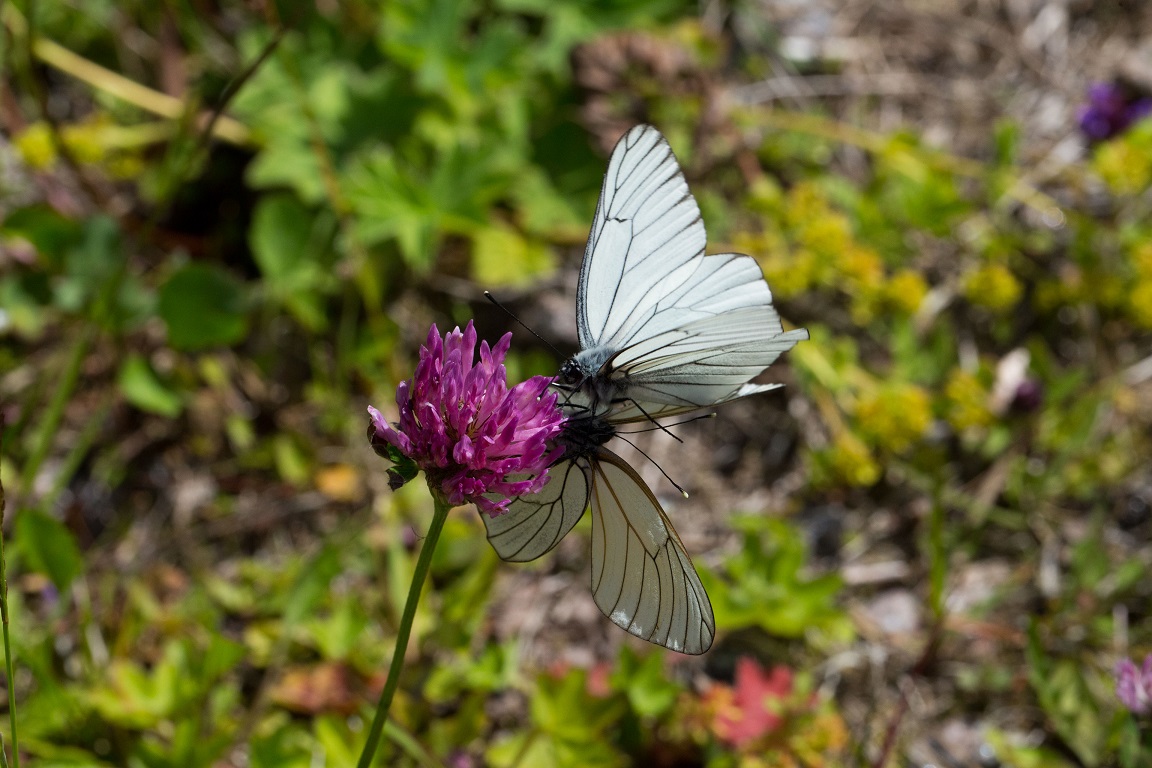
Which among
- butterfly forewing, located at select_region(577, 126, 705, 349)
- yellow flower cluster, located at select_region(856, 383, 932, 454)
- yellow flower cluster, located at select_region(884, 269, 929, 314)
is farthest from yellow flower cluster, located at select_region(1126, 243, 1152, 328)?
butterfly forewing, located at select_region(577, 126, 705, 349)

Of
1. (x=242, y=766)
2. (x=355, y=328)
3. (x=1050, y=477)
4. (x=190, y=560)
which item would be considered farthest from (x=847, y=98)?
(x=242, y=766)

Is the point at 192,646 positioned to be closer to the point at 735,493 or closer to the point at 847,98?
the point at 735,493

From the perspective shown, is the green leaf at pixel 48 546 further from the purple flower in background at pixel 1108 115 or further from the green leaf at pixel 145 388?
the purple flower in background at pixel 1108 115

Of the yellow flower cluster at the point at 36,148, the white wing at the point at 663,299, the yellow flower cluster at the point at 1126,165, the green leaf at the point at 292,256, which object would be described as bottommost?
the white wing at the point at 663,299

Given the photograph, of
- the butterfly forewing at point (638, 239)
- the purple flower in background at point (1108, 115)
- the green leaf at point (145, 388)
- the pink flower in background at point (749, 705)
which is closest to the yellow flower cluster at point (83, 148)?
the green leaf at point (145, 388)

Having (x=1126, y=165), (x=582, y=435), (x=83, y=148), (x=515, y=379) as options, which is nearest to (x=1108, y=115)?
(x=1126, y=165)

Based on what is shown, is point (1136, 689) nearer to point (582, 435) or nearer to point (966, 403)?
point (966, 403)

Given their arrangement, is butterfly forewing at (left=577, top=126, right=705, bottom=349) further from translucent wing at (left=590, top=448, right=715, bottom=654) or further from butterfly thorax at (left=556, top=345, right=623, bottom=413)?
translucent wing at (left=590, top=448, right=715, bottom=654)
